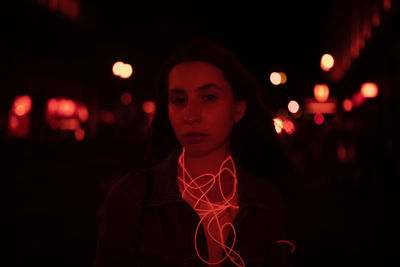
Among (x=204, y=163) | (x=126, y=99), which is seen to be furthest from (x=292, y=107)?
(x=204, y=163)

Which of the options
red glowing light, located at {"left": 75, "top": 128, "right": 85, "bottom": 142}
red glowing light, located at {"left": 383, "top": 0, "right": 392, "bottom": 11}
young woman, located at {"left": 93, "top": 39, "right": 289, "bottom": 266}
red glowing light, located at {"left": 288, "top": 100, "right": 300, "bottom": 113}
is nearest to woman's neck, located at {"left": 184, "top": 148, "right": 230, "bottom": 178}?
young woman, located at {"left": 93, "top": 39, "right": 289, "bottom": 266}

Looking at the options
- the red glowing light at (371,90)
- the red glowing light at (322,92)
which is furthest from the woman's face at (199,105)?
the red glowing light at (322,92)

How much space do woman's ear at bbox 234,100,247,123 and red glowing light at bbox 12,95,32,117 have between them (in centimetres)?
1666

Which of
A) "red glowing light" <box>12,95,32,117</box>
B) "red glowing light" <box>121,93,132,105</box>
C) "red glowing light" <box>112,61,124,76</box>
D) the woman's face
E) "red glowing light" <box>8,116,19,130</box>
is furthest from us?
"red glowing light" <box>121,93,132,105</box>

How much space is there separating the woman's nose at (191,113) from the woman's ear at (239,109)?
29cm

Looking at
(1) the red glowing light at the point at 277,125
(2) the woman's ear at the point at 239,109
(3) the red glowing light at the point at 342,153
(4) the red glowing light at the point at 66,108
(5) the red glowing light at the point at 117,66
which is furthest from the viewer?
(4) the red glowing light at the point at 66,108

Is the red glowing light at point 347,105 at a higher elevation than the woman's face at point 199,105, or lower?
higher

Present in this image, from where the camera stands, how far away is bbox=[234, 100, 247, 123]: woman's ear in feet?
6.38

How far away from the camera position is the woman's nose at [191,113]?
5.66ft

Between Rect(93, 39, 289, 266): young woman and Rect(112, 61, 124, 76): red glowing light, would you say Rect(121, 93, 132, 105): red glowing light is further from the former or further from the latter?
Rect(93, 39, 289, 266): young woman

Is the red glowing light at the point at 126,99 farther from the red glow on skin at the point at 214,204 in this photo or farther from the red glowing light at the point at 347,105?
the red glow on skin at the point at 214,204

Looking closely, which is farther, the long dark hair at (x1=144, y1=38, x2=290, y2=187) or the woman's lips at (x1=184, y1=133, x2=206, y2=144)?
the long dark hair at (x1=144, y1=38, x2=290, y2=187)

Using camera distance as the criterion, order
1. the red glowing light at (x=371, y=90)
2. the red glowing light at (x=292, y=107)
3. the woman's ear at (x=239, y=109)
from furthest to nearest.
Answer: the red glowing light at (x=292, y=107), the red glowing light at (x=371, y=90), the woman's ear at (x=239, y=109)

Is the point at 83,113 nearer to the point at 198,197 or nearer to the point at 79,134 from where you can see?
the point at 79,134
